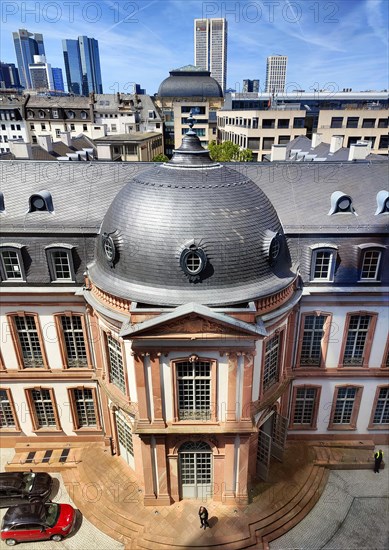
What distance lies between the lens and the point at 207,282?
18812 mm

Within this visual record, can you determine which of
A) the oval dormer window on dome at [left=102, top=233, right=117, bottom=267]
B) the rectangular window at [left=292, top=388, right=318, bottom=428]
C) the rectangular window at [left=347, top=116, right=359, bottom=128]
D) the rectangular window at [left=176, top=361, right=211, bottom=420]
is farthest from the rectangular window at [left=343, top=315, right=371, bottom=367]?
the rectangular window at [left=347, top=116, right=359, bottom=128]

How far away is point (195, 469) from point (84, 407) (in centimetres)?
923

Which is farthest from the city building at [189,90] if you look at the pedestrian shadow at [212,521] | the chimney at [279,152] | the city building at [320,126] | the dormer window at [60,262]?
the pedestrian shadow at [212,521]

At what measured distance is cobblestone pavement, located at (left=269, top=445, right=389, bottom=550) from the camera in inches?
837

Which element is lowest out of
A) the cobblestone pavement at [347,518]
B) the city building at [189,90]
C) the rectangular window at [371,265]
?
the cobblestone pavement at [347,518]

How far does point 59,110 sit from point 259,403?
337ft

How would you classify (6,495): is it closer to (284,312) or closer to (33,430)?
(33,430)

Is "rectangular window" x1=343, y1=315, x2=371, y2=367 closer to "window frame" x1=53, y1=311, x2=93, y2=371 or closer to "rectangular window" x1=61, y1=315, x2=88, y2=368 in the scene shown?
"window frame" x1=53, y1=311, x2=93, y2=371

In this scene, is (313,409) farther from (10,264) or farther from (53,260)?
(10,264)

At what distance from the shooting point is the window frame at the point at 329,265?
2231cm

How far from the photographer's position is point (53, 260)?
74.1ft

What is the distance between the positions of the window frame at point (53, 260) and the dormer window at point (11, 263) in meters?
1.71

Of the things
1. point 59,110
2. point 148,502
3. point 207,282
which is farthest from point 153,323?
point 59,110

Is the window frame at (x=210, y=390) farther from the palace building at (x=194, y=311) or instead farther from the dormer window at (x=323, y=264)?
the dormer window at (x=323, y=264)
